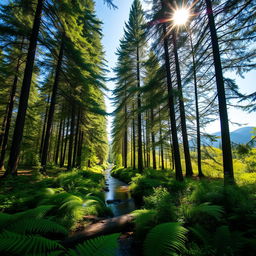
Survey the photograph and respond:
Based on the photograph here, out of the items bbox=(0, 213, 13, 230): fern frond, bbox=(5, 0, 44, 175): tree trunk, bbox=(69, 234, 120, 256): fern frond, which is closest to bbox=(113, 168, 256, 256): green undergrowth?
bbox=(69, 234, 120, 256): fern frond

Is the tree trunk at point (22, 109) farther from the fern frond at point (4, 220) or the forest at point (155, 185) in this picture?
the fern frond at point (4, 220)

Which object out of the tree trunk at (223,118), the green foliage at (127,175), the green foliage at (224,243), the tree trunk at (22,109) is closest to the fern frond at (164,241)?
the green foliage at (224,243)

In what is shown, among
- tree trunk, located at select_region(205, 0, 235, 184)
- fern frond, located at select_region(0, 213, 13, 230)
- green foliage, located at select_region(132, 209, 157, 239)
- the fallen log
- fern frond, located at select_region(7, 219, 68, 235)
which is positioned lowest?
the fallen log

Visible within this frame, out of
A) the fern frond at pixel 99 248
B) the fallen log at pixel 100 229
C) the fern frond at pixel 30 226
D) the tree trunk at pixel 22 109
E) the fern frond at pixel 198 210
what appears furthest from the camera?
the tree trunk at pixel 22 109

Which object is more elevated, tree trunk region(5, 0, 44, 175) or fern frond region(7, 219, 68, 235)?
tree trunk region(5, 0, 44, 175)

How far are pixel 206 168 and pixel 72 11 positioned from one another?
14.6 m

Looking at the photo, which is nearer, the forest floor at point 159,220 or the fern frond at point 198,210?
the forest floor at point 159,220

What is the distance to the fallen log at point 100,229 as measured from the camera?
A: 9.63 ft

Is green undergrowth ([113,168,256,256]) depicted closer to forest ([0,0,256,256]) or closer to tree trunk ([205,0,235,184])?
forest ([0,0,256,256])

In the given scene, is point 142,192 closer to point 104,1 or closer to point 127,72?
point 104,1

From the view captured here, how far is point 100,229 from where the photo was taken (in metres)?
3.43

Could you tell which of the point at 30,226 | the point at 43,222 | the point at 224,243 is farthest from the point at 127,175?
the point at 224,243

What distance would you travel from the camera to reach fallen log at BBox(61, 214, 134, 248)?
294cm

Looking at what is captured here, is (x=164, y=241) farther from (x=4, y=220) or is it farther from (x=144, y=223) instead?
(x=4, y=220)
